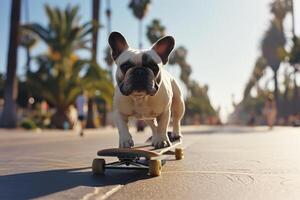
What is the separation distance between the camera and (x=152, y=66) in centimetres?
561

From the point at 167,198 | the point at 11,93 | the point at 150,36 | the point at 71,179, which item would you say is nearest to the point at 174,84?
the point at 71,179

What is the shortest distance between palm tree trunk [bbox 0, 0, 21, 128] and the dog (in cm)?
2092

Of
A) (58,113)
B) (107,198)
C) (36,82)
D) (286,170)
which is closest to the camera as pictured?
(107,198)

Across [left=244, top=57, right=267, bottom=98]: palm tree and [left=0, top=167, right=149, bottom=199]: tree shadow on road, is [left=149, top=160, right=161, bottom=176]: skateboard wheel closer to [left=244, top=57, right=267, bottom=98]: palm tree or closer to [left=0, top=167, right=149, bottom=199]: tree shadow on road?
[left=0, top=167, right=149, bottom=199]: tree shadow on road

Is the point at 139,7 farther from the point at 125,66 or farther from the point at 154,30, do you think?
the point at 125,66

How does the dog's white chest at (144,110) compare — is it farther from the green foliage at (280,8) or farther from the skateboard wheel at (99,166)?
the green foliage at (280,8)

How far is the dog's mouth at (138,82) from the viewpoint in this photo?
5406 mm

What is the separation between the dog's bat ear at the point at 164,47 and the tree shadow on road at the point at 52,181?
1416 mm

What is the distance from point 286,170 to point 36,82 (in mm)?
25225

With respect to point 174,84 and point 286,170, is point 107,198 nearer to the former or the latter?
point 286,170

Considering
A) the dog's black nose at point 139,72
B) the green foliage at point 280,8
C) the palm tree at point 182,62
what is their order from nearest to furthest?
1. the dog's black nose at point 139,72
2. the green foliage at point 280,8
3. the palm tree at point 182,62

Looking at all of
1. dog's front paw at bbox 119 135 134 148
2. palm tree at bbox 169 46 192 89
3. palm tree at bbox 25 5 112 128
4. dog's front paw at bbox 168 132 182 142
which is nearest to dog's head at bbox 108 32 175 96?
dog's front paw at bbox 119 135 134 148

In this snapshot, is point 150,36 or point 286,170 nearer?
point 286,170

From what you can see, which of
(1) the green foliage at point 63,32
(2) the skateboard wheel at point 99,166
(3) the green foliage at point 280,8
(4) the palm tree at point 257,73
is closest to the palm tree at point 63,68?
(1) the green foliage at point 63,32
